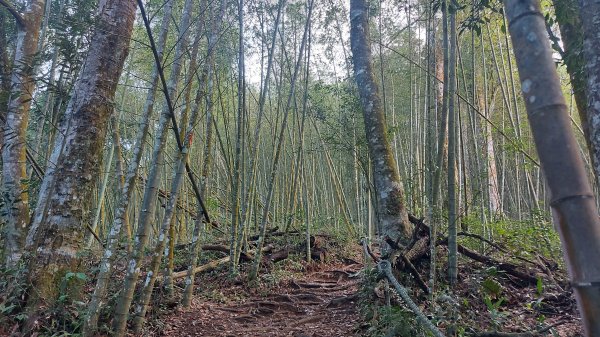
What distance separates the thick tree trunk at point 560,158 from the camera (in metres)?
0.58

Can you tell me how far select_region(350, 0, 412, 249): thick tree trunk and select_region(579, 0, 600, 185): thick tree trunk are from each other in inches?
82.4

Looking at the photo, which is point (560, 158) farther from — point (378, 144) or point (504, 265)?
point (504, 265)

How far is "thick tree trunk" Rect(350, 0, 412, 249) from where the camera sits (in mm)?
3836

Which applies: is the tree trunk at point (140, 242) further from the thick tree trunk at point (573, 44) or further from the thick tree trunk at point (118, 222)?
the thick tree trunk at point (573, 44)

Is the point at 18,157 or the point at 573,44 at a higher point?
the point at 573,44

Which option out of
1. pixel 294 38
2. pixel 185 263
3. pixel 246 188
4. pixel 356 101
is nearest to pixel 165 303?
pixel 185 263

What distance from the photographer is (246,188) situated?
623 centimetres

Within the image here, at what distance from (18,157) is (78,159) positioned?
135cm

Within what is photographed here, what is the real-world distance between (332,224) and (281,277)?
152 inches

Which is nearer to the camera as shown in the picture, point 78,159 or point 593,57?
point 593,57

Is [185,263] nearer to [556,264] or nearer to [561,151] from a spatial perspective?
[556,264]

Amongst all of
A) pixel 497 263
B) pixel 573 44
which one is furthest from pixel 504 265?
pixel 573 44

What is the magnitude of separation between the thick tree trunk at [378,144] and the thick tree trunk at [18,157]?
Result: 9.60ft

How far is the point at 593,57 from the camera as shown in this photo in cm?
167
